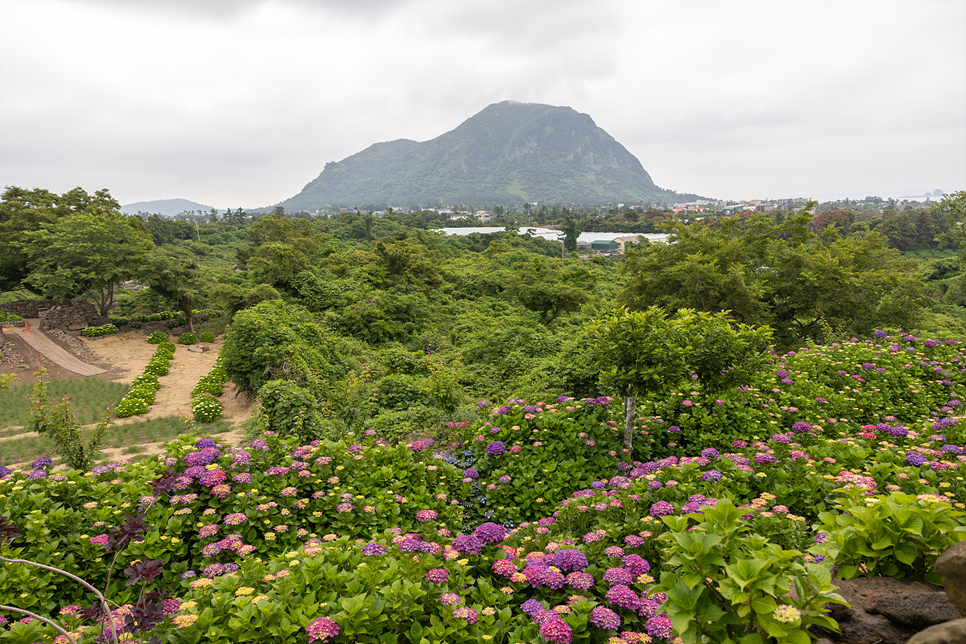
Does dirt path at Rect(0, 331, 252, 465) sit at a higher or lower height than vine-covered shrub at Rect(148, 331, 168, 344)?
lower

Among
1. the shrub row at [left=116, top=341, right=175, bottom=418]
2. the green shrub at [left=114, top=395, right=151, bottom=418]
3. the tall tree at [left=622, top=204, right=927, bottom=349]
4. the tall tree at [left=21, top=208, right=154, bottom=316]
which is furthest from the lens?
the tall tree at [left=21, top=208, right=154, bottom=316]

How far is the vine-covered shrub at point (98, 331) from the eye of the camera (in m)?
19.3

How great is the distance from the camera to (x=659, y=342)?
470 cm

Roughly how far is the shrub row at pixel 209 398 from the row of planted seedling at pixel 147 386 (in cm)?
106

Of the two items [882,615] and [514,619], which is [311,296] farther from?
[882,615]

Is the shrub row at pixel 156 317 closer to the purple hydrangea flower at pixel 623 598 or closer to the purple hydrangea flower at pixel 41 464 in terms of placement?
the purple hydrangea flower at pixel 41 464

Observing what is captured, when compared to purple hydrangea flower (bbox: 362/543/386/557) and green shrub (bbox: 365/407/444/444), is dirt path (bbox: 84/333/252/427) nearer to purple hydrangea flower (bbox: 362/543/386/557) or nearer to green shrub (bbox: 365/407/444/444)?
green shrub (bbox: 365/407/444/444)

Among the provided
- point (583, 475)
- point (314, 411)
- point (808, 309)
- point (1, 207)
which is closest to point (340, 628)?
point (583, 475)

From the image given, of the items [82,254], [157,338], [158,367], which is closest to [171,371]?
[158,367]

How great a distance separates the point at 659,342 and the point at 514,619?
331 cm

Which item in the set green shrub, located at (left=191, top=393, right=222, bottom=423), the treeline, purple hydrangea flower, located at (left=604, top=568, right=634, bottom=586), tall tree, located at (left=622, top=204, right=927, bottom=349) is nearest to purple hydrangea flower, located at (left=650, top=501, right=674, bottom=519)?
purple hydrangea flower, located at (left=604, top=568, right=634, bottom=586)

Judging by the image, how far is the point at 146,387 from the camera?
40.6ft

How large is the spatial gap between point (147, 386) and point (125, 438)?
13.2ft

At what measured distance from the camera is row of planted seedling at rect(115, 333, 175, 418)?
10883 mm
